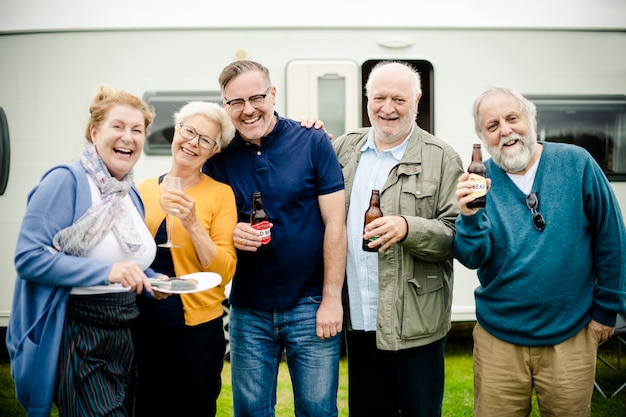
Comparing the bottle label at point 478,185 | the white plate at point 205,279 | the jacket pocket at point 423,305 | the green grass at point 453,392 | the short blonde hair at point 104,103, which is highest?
the short blonde hair at point 104,103

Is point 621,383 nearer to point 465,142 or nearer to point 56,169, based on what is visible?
point 465,142

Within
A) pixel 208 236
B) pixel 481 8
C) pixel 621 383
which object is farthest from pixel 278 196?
pixel 621 383

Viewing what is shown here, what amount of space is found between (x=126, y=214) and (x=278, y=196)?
32.1 inches

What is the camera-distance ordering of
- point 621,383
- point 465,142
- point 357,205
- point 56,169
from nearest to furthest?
1. point 56,169
2. point 357,205
3. point 621,383
4. point 465,142

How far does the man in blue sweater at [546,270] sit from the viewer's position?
281 centimetres

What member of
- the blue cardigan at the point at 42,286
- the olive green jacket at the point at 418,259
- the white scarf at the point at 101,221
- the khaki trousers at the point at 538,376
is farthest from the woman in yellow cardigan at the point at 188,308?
the khaki trousers at the point at 538,376

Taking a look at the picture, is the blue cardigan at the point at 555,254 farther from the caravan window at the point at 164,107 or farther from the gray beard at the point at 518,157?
the caravan window at the point at 164,107

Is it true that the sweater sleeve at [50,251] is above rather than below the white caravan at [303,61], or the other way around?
below

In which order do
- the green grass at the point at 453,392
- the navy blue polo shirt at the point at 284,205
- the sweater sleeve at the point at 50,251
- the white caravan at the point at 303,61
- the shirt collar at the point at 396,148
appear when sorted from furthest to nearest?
the white caravan at the point at 303,61
the green grass at the point at 453,392
the shirt collar at the point at 396,148
the navy blue polo shirt at the point at 284,205
the sweater sleeve at the point at 50,251

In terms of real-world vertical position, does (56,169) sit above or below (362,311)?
above

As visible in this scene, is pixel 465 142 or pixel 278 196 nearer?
pixel 278 196

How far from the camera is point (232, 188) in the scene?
122 inches

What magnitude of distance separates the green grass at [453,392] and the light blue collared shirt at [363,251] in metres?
1.94

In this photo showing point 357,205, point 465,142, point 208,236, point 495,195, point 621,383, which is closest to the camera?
point 208,236
